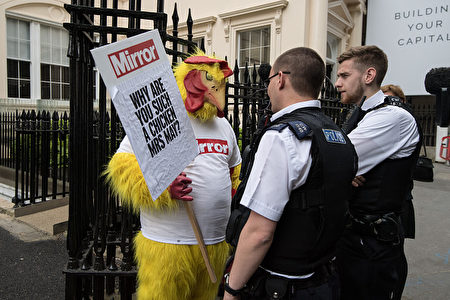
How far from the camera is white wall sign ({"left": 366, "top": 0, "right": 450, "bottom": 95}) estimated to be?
9438mm

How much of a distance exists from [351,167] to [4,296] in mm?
3449

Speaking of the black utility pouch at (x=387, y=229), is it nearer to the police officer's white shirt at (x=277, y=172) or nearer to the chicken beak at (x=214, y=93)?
the police officer's white shirt at (x=277, y=172)

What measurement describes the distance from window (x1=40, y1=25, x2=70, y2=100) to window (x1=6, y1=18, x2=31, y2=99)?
0.53 m

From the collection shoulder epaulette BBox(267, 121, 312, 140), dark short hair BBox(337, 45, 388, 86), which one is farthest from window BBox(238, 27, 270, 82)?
shoulder epaulette BBox(267, 121, 312, 140)

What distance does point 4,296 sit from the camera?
3193 mm

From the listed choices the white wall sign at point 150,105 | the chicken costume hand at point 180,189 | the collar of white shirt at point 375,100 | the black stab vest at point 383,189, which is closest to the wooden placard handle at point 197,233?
the chicken costume hand at point 180,189

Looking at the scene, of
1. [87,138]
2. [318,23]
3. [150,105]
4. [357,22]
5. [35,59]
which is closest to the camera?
[150,105]

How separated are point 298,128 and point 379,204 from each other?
1032 mm

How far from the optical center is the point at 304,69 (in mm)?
1620

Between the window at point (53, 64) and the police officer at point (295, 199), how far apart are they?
12956 mm

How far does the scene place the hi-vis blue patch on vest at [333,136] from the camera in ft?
5.01

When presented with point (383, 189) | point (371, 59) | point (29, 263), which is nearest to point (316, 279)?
point (383, 189)

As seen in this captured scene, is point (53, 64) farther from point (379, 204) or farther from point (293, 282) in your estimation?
point (293, 282)

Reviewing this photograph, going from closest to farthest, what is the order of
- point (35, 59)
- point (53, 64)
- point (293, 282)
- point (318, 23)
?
point (293, 282) → point (318, 23) → point (35, 59) → point (53, 64)
